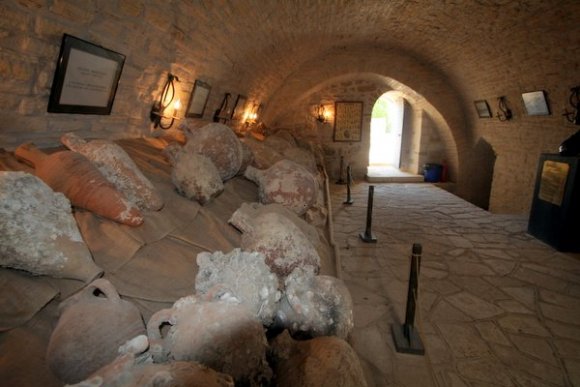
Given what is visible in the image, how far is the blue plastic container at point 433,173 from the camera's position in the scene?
1064 centimetres

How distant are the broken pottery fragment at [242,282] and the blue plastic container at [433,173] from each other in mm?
10231

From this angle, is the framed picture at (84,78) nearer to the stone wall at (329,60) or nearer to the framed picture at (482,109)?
the stone wall at (329,60)

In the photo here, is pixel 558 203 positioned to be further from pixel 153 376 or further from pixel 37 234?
pixel 37 234

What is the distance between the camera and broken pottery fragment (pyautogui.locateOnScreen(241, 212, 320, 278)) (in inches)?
83.6

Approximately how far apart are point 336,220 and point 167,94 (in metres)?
3.90

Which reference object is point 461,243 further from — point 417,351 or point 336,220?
point 417,351

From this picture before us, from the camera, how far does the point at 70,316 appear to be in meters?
1.27

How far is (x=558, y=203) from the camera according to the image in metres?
4.74

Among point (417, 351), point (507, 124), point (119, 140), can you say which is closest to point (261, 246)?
point (417, 351)

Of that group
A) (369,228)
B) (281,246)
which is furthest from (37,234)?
(369,228)

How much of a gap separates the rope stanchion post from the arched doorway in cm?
1059

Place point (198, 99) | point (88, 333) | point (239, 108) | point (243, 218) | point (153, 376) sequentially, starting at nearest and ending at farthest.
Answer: point (153, 376) < point (88, 333) < point (243, 218) < point (198, 99) < point (239, 108)

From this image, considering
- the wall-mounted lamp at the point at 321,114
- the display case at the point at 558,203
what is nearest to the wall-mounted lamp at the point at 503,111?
the display case at the point at 558,203

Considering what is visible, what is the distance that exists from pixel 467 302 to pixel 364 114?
837 cm
